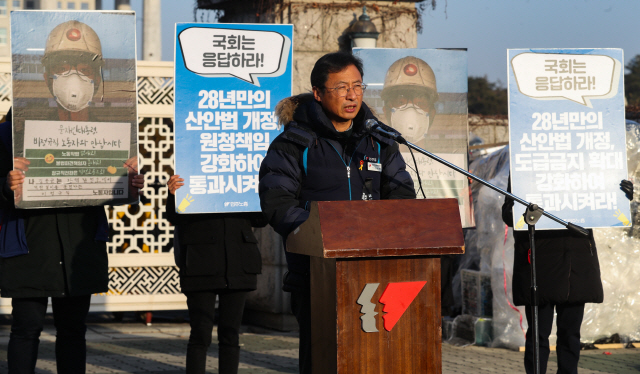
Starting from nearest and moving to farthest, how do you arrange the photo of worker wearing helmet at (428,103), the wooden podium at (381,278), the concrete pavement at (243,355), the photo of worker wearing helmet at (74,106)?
the wooden podium at (381,278), the photo of worker wearing helmet at (74,106), the photo of worker wearing helmet at (428,103), the concrete pavement at (243,355)

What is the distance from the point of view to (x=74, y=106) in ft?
16.9

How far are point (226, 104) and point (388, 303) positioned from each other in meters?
2.84

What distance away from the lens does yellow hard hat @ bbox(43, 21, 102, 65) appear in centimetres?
509

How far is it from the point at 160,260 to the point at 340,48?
2.93 m

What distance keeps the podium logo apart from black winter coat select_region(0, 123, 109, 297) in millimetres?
2553

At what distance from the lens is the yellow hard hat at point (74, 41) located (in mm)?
5086

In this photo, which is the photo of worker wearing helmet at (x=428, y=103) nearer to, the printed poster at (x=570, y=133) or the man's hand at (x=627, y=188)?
the printed poster at (x=570, y=133)

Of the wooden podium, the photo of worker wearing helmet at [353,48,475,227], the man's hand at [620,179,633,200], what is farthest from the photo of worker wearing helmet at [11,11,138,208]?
the man's hand at [620,179,633,200]

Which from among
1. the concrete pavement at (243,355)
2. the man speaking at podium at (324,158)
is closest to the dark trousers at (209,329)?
the concrete pavement at (243,355)

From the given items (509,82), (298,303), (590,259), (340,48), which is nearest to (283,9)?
(340,48)

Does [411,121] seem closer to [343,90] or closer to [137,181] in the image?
[137,181]

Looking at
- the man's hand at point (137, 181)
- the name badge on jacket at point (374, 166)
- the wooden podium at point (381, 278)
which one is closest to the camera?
the wooden podium at point (381, 278)

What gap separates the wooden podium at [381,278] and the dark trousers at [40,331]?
8.08ft

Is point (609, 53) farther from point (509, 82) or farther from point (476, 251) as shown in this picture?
point (476, 251)
